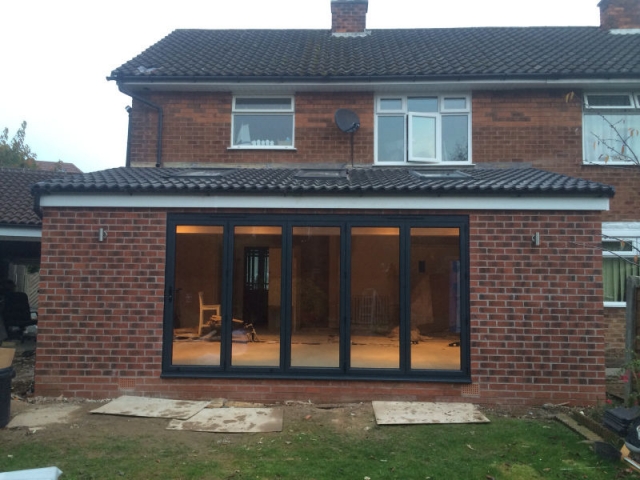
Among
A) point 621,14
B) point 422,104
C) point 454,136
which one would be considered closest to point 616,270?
point 454,136

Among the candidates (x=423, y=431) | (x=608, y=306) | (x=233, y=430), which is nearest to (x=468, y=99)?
(x=608, y=306)

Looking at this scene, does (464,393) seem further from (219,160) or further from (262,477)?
(219,160)

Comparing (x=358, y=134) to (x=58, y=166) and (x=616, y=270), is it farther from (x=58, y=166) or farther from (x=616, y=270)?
(x=58, y=166)

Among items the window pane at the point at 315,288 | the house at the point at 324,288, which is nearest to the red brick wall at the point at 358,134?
the house at the point at 324,288

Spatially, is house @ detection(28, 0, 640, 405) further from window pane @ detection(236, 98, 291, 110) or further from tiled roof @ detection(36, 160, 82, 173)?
tiled roof @ detection(36, 160, 82, 173)

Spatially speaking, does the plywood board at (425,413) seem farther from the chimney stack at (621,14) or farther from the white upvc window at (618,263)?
the chimney stack at (621,14)

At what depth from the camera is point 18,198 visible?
42.8 feet

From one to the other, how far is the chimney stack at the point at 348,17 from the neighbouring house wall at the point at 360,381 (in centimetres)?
811

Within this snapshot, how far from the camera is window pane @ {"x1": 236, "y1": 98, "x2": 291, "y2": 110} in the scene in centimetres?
1010

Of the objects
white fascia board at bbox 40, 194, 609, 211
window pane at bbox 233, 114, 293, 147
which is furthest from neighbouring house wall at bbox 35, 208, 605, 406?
window pane at bbox 233, 114, 293, 147

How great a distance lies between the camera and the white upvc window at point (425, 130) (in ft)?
32.2

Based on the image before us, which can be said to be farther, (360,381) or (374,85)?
(374,85)

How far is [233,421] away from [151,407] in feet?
3.91

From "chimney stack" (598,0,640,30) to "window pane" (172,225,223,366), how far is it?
11.2 m
